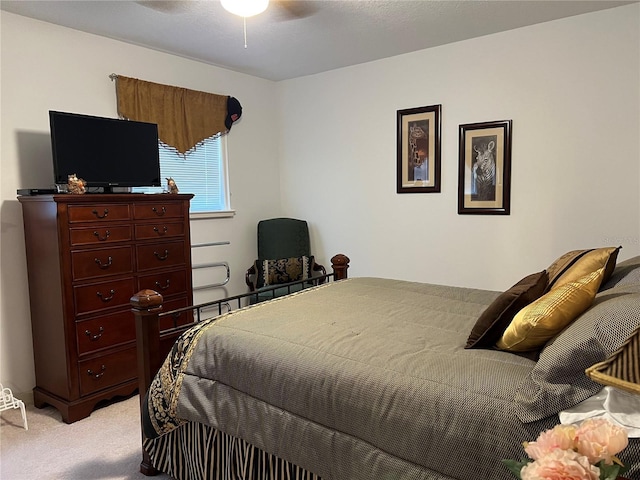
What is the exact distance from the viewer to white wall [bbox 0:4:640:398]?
3086 mm

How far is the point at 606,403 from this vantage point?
46.8 inches

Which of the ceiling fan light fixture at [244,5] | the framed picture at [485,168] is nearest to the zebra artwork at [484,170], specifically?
the framed picture at [485,168]

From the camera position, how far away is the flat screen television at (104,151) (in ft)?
9.63

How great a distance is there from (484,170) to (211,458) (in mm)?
2854

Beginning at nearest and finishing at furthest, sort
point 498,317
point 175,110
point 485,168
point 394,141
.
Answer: point 498,317 → point 485,168 → point 175,110 → point 394,141

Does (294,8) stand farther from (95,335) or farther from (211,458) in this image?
(211,458)

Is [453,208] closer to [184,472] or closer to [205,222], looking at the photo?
[205,222]

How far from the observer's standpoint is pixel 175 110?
3934mm

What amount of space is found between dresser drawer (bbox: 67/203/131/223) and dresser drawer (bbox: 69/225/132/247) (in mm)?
55

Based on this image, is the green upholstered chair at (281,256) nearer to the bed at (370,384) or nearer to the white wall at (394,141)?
the white wall at (394,141)

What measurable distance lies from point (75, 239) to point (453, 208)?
279 centimetres

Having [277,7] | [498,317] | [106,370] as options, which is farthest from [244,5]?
[106,370]

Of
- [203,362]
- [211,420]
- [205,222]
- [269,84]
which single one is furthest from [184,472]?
[269,84]

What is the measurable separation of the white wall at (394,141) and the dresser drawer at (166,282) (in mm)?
777
